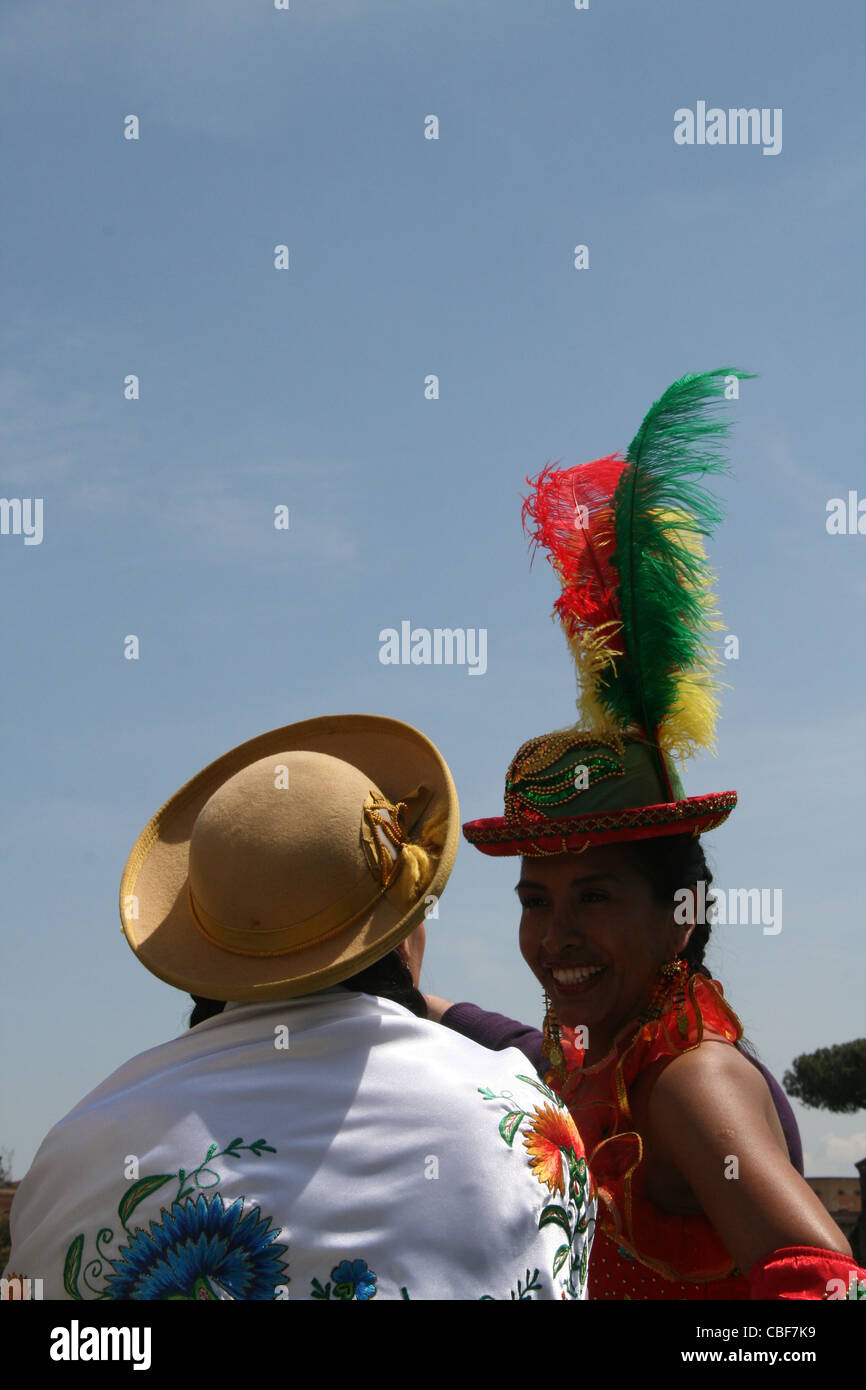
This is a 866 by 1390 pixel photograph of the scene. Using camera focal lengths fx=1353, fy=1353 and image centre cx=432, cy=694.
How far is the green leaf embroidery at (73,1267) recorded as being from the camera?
7.92ft

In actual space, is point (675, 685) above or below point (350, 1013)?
above

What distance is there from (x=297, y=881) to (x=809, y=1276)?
1.37 m

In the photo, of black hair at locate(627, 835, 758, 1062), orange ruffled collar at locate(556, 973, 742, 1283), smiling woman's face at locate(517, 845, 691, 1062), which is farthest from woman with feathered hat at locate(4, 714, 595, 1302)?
black hair at locate(627, 835, 758, 1062)

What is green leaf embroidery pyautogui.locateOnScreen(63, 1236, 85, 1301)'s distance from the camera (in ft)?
7.92

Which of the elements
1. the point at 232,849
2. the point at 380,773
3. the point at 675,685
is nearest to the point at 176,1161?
the point at 232,849

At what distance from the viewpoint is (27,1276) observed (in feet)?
8.15

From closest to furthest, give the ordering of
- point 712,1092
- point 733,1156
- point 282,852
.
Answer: point 282,852
point 733,1156
point 712,1092

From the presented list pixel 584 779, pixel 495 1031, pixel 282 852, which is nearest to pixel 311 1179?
pixel 282 852

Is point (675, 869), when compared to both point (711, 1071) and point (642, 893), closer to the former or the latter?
point (642, 893)

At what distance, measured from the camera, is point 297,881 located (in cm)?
254

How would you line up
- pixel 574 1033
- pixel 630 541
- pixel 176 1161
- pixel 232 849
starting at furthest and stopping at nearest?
pixel 630 541 < pixel 574 1033 < pixel 232 849 < pixel 176 1161
